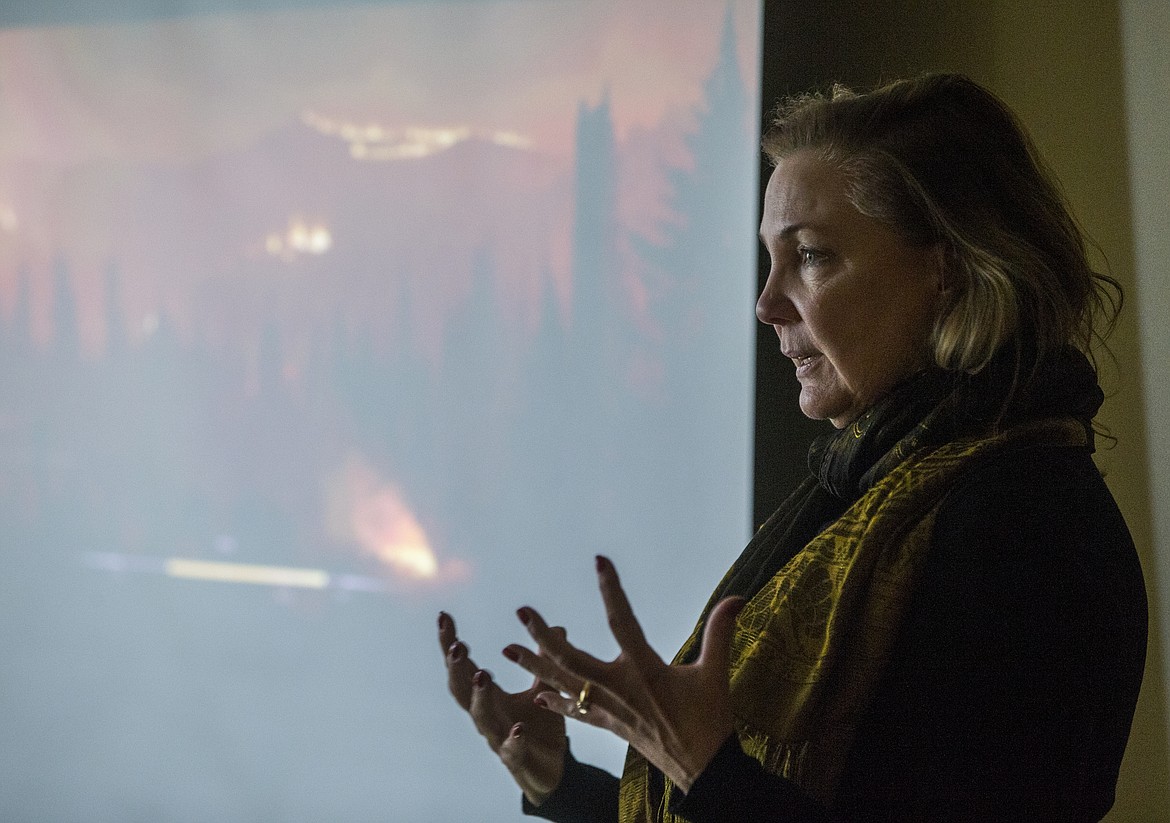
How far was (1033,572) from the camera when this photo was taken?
2.50ft

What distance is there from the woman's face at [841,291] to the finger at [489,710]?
49cm

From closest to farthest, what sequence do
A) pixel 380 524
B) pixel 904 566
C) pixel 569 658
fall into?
pixel 569 658, pixel 904 566, pixel 380 524

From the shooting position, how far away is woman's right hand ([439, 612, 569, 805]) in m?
1.09

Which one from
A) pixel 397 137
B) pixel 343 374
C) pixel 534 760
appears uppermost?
pixel 397 137

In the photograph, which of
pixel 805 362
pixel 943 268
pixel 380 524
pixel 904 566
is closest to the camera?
pixel 904 566

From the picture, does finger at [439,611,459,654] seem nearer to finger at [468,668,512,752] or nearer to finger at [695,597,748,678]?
finger at [468,668,512,752]

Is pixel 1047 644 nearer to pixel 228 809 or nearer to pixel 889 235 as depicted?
pixel 889 235

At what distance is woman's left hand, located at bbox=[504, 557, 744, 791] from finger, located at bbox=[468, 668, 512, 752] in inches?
13.6

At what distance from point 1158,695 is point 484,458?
1240 mm

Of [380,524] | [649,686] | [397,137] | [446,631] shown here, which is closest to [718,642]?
[649,686]

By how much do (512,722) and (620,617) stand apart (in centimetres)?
48

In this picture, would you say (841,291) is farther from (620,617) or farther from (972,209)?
(620,617)

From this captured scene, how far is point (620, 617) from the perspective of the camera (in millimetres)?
722

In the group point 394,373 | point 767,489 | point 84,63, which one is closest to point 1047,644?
point 767,489
